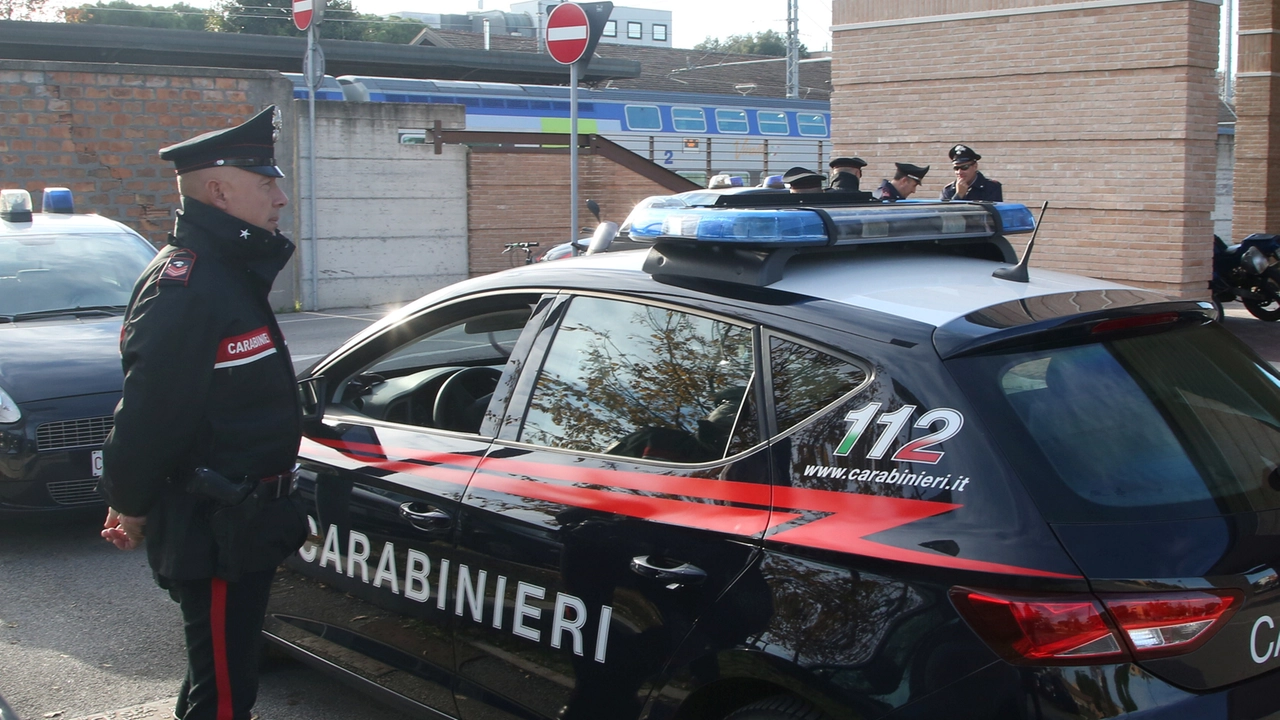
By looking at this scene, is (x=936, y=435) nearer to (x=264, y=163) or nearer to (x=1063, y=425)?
(x=1063, y=425)

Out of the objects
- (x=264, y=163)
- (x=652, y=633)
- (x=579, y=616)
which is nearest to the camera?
(x=652, y=633)

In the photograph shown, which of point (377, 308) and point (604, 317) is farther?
point (377, 308)

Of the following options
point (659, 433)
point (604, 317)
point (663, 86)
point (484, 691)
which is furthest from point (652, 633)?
point (663, 86)

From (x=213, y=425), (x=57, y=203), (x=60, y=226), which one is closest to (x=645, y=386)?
(x=213, y=425)

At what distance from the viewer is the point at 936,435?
7.10ft

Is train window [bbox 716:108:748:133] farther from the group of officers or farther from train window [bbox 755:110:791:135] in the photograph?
the group of officers

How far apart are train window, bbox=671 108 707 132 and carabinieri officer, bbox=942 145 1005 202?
17851 millimetres

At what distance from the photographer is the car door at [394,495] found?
3008 millimetres

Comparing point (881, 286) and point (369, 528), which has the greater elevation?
point (881, 286)

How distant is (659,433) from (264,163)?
1.19 metres

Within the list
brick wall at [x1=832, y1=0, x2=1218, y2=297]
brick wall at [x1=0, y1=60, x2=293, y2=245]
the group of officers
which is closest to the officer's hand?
the group of officers

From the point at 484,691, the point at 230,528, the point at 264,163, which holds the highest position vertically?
the point at 264,163

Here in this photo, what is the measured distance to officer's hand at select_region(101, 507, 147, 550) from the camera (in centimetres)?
266

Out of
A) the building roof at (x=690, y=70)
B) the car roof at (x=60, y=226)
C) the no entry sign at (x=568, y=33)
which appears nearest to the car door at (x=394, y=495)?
the car roof at (x=60, y=226)
